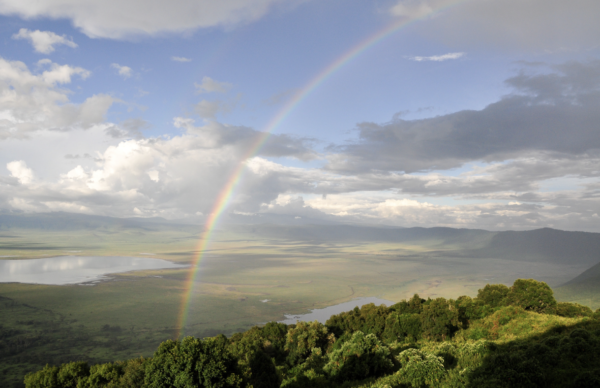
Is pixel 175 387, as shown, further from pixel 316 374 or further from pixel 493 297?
pixel 493 297

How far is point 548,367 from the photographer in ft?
54.2

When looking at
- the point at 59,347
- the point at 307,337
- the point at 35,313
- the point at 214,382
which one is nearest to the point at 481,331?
the point at 307,337

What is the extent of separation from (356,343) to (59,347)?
111 m

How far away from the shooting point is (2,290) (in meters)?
160

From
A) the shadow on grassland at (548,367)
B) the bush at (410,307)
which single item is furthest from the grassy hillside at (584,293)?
the shadow on grassland at (548,367)

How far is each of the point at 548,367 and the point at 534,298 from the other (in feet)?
149

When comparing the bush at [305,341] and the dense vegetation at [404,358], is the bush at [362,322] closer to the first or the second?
the dense vegetation at [404,358]

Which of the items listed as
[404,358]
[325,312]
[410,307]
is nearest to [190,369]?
[404,358]

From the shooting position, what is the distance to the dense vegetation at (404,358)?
16719mm

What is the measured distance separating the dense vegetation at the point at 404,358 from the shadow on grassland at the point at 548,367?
0.14 feet

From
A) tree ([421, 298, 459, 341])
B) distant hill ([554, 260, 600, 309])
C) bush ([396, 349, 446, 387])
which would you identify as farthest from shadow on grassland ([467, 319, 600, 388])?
distant hill ([554, 260, 600, 309])

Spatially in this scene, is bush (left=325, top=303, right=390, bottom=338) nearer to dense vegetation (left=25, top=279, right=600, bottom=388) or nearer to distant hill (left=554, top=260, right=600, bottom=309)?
dense vegetation (left=25, top=279, right=600, bottom=388)

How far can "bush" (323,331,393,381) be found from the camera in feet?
79.6

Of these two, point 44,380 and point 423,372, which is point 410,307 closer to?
point 423,372
